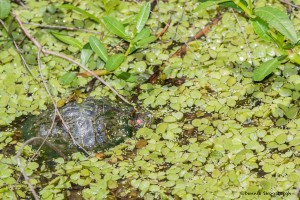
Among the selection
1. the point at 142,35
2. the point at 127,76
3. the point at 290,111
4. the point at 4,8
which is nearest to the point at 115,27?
the point at 142,35

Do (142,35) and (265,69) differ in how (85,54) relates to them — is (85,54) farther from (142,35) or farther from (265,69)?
(265,69)

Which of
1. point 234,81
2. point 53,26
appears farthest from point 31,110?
point 234,81

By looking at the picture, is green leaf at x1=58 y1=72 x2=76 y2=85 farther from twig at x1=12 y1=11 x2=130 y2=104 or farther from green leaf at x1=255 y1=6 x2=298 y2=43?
green leaf at x1=255 y1=6 x2=298 y2=43

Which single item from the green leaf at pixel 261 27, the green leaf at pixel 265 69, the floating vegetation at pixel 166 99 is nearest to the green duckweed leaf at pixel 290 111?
the floating vegetation at pixel 166 99

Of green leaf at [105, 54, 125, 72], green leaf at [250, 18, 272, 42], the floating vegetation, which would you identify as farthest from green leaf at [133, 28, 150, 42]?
A: green leaf at [250, 18, 272, 42]

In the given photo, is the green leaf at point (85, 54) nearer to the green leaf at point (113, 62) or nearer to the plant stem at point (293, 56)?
the green leaf at point (113, 62)

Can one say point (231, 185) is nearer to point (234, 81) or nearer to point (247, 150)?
point (247, 150)
